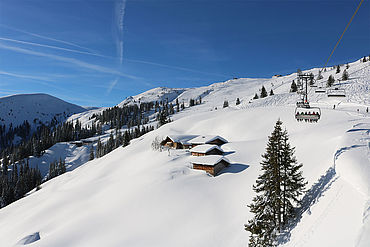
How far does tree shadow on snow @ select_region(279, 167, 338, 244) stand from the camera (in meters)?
15.5

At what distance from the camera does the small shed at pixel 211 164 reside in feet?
110

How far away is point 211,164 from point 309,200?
55.4 feet

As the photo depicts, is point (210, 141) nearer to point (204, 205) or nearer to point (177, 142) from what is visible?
point (177, 142)

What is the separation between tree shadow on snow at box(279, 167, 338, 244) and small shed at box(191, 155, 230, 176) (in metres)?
16.2

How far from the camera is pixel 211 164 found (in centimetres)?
3284

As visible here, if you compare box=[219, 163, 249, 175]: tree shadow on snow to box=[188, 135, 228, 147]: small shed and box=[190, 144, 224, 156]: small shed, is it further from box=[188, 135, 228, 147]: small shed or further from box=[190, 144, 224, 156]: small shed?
box=[188, 135, 228, 147]: small shed

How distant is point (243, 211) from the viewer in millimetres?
22031

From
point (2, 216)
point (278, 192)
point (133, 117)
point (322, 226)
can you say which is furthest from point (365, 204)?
point (133, 117)

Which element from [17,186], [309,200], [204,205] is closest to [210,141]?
[204,205]

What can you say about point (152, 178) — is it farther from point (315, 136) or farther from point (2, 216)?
point (2, 216)

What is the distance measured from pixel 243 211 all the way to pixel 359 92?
76.0 meters

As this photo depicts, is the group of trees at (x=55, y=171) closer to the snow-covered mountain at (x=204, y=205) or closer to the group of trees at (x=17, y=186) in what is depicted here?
the group of trees at (x=17, y=186)

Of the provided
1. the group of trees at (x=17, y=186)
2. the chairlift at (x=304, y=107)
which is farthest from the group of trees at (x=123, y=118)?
the chairlift at (x=304, y=107)

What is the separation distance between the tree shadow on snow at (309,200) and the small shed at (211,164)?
16158 millimetres
